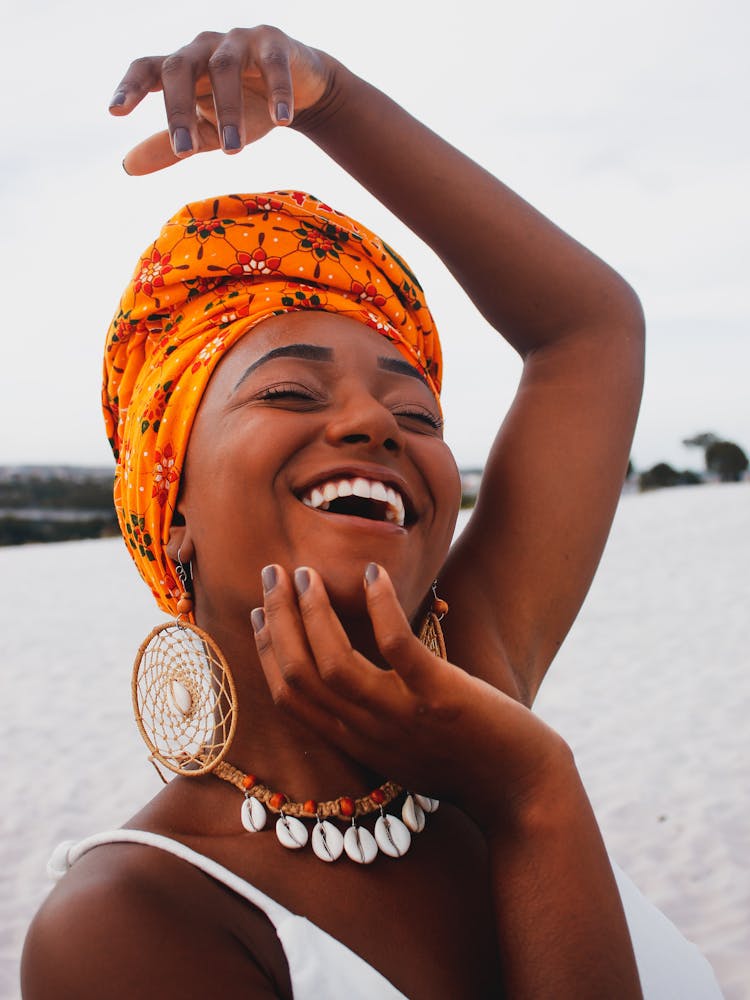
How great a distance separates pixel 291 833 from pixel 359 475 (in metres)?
0.65

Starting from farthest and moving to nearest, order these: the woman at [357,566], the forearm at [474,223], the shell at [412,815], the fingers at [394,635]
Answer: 1. the forearm at [474,223]
2. the shell at [412,815]
3. the woman at [357,566]
4. the fingers at [394,635]

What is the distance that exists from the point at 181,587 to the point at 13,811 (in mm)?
4520

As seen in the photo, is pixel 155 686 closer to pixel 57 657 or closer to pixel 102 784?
pixel 102 784

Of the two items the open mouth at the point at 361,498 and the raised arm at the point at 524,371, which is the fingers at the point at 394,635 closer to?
the open mouth at the point at 361,498

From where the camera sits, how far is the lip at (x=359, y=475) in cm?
165

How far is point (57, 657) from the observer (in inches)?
404

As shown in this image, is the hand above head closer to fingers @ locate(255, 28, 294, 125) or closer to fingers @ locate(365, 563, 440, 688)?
fingers @ locate(255, 28, 294, 125)

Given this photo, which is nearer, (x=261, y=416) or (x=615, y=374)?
(x=261, y=416)

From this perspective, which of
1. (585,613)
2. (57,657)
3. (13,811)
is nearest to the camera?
(13,811)

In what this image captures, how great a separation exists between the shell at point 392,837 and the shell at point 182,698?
415mm

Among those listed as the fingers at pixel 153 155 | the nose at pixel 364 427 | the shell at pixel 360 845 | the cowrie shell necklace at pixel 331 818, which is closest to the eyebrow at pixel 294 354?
the nose at pixel 364 427

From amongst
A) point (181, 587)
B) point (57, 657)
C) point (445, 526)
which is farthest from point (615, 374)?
point (57, 657)

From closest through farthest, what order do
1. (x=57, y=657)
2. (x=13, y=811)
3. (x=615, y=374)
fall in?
(x=615, y=374), (x=13, y=811), (x=57, y=657)

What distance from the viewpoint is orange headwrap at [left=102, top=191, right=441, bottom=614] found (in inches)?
72.8
